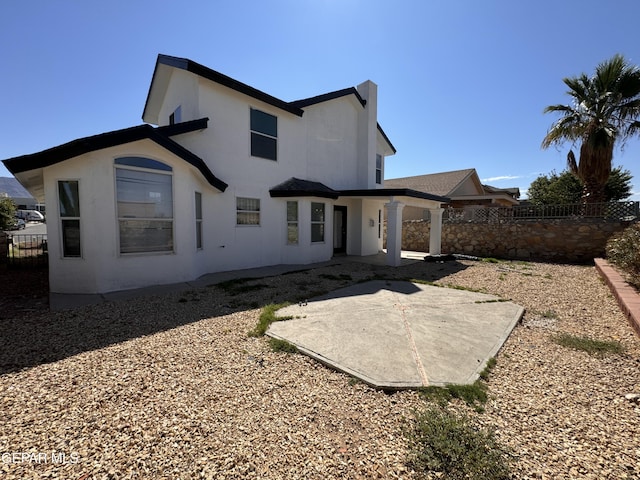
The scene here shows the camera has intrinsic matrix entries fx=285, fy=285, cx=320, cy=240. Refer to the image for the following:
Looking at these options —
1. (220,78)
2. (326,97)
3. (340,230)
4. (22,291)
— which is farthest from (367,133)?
(22,291)

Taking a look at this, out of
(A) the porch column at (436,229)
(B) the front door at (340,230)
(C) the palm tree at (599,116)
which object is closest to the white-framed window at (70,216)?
(B) the front door at (340,230)

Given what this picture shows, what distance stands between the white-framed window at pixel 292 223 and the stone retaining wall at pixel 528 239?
9.37m

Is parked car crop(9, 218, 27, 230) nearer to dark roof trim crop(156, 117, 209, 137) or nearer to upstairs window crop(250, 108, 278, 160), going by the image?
dark roof trim crop(156, 117, 209, 137)

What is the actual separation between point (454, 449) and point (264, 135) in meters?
10.8

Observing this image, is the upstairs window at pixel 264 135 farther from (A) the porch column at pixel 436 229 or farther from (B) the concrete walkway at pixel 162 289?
(A) the porch column at pixel 436 229

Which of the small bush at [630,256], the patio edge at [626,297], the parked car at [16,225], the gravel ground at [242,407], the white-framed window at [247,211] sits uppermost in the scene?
the white-framed window at [247,211]

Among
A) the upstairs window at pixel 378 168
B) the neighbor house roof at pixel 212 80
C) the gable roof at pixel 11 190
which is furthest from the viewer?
the gable roof at pixel 11 190

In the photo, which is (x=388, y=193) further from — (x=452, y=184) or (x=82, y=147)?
(x=452, y=184)

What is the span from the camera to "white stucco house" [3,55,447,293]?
22.4 feet

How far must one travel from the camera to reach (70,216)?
6.82 metres

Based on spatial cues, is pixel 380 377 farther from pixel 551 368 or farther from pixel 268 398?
pixel 551 368

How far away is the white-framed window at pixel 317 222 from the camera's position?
39.2 feet

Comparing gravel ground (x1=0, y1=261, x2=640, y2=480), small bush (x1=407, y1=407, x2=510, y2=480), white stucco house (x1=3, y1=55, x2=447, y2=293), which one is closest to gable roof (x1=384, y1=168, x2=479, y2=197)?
white stucco house (x1=3, y1=55, x2=447, y2=293)

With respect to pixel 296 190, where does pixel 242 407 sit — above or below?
below
